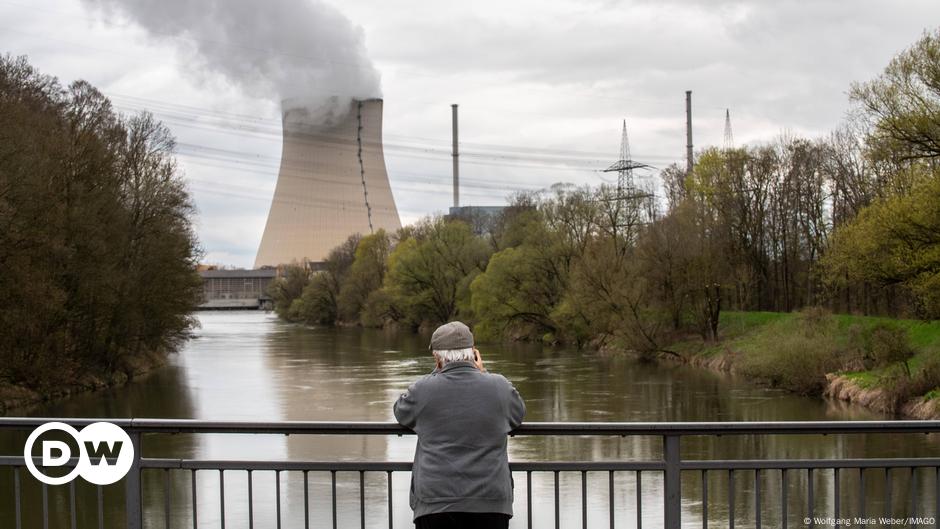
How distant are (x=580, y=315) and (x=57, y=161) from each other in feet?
88.0

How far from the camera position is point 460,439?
4.71 meters

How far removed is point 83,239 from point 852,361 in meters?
22.1

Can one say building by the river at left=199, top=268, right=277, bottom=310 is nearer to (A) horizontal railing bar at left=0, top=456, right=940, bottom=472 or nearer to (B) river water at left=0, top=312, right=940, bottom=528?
(B) river water at left=0, top=312, right=940, bottom=528

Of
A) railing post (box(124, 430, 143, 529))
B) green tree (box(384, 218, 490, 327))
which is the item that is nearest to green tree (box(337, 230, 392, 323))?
green tree (box(384, 218, 490, 327))

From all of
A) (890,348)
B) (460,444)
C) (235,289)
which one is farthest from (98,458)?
(235,289)

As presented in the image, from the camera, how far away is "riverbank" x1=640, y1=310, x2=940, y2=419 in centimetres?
2630

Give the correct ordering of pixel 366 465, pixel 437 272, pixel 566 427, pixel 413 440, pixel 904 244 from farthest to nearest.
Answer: pixel 437 272, pixel 904 244, pixel 413 440, pixel 366 465, pixel 566 427

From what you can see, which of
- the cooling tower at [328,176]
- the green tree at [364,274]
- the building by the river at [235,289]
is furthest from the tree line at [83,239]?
the building by the river at [235,289]

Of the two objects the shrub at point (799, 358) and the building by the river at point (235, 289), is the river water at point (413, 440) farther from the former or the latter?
the building by the river at point (235, 289)

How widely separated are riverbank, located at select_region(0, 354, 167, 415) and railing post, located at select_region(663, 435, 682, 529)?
24.0 meters

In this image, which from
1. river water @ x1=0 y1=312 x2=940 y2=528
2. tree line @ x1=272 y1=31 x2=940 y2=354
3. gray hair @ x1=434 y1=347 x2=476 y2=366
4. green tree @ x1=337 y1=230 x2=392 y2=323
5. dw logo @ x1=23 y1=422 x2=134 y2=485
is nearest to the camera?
gray hair @ x1=434 y1=347 x2=476 y2=366

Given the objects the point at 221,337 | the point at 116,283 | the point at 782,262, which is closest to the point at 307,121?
the point at 221,337

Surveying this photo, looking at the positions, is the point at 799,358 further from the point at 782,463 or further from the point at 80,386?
the point at 782,463

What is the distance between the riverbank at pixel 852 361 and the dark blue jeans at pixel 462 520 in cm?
2088
